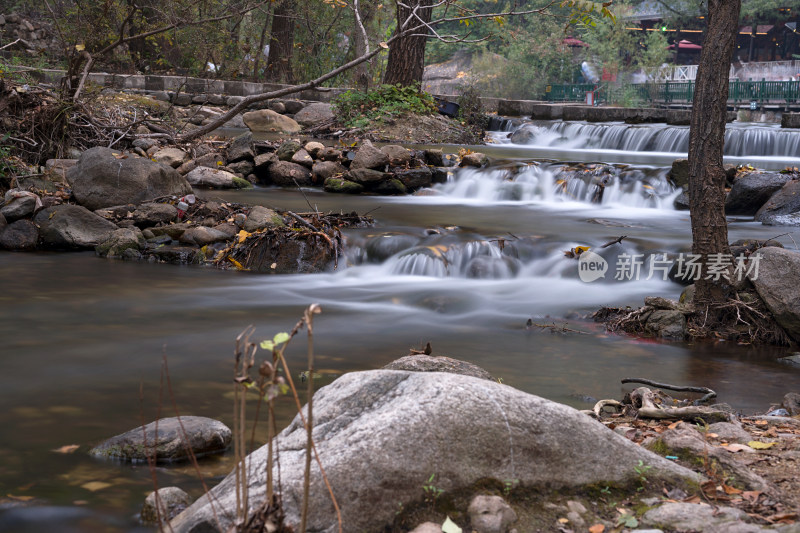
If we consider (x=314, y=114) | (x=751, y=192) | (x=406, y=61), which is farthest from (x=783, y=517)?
(x=314, y=114)

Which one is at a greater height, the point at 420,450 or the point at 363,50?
the point at 363,50

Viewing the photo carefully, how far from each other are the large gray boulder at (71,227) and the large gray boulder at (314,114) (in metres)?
11.0

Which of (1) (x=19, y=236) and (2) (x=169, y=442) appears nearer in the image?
(2) (x=169, y=442)

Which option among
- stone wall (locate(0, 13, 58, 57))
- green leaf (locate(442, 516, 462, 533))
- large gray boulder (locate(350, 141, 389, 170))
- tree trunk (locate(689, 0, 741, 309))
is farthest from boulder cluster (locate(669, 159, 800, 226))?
stone wall (locate(0, 13, 58, 57))

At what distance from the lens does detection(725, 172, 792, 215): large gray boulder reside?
11203mm

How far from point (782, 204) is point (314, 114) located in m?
12.5

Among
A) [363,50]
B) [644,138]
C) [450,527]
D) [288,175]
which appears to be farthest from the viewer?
[363,50]

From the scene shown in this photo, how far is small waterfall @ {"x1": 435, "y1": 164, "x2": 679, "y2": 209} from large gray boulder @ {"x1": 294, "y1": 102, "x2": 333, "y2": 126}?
7.41m

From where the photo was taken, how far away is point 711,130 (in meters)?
5.91

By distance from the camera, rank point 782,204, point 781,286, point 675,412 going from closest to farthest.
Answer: point 675,412 → point 781,286 → point 782,204

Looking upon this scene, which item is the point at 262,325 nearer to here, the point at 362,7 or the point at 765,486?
the point at 765,486

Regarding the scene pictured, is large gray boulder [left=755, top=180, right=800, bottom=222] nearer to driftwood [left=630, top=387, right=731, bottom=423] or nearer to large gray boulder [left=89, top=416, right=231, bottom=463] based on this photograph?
driftwood [left=630, top=387, right=731, bottom=423]

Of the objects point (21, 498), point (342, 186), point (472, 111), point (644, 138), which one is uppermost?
point (472, 111)

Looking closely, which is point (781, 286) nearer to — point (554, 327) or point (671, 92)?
point (554, 327)
